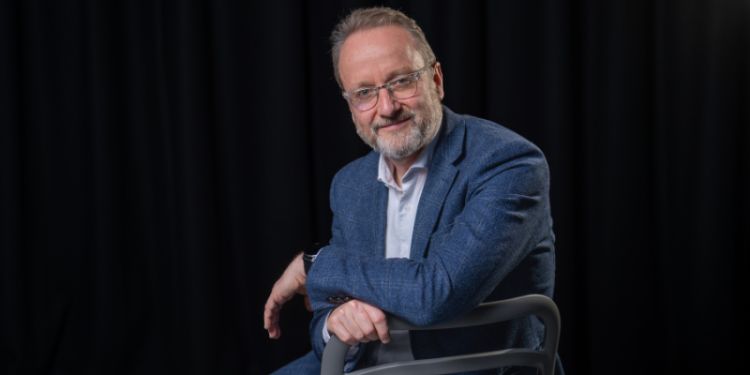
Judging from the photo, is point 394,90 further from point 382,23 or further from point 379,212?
point 379,212

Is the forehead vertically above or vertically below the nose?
above

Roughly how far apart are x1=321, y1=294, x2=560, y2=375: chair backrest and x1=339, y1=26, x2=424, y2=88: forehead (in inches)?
23.0

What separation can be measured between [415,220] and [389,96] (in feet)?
0.95

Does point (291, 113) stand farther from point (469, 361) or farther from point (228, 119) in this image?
point (469, 361)

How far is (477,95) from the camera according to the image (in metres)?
2.81

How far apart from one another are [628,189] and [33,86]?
242 centimetres

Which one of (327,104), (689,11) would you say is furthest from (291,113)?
(689,11)

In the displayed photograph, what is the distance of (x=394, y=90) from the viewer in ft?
5.33

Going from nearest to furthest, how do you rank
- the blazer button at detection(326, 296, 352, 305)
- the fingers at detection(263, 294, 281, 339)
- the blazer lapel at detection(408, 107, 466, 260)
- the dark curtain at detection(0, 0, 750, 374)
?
the blazer button at detection(326, 296, 352, 305) < the blazer lapel at detection(408, 107, 466, 260) < the fingers at detection(263, 294, 281, 339) < the dark curtain at detection(0, 0, 750, 374)

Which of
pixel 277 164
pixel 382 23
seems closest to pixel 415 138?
pixel 382 23

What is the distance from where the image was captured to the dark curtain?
2.74 m

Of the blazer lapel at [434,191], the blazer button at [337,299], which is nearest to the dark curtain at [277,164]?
the blazer lapel at [434,191]

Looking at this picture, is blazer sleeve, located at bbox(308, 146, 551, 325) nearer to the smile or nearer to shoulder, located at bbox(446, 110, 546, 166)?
shoulder, located at bbox(446, 110, 546, 166)

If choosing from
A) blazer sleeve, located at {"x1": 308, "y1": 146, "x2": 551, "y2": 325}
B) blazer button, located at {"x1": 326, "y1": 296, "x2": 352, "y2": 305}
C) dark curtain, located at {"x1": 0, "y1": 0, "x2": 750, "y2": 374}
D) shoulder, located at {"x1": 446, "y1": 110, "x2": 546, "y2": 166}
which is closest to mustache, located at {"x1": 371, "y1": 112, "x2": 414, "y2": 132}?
shoulder, located at {"x1": 446, "y1": 110, "x2": 546, "y2": 166}
